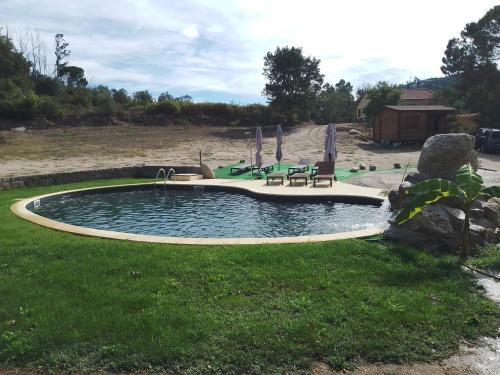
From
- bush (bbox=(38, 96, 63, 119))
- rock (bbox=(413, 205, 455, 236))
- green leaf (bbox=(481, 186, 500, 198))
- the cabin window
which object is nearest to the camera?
green leaf (bbox=(481, 186, 500, 198))

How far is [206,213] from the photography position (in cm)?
1245

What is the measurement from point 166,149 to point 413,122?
18096 mm

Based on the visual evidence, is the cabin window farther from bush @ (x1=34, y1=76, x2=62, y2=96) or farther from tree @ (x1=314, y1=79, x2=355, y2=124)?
tree @ (x1=314, y1=79, x2=355, y2=124)

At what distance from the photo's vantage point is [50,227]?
9.00 meters

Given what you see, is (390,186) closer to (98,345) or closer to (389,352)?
(389,352)

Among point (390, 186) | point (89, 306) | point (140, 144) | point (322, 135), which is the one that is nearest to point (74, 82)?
point (140, 144)

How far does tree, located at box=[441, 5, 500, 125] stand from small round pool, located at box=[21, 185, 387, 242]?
29532 millimetres

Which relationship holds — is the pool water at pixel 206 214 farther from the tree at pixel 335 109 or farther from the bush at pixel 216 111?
the tree at pixel 335 109

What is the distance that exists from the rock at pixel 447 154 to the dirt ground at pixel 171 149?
5.78 m

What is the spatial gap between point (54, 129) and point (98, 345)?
117ft

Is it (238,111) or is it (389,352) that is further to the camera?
(238,111)

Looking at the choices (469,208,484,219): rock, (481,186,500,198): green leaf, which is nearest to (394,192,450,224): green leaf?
(481,186,500,198): green leaf

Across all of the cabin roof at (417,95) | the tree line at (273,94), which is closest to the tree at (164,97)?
the tree line at (273,94)

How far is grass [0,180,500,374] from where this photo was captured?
402 centimetres
